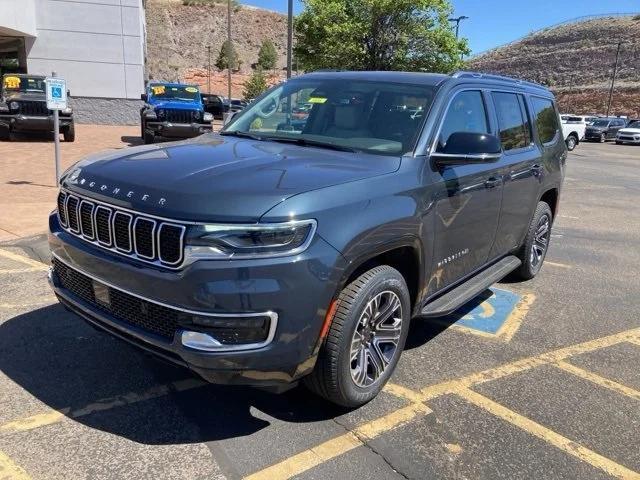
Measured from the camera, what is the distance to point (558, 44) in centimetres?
9812

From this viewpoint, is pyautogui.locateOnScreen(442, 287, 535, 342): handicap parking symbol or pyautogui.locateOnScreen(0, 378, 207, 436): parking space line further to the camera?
pyautogui.locateOnScreen(442, 287, 535, 342): handicap parking symbol

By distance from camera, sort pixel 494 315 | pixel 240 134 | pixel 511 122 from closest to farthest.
Result: pixel 240 134
pixel 511 122
pixel 494 315

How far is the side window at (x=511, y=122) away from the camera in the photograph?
4695 mm

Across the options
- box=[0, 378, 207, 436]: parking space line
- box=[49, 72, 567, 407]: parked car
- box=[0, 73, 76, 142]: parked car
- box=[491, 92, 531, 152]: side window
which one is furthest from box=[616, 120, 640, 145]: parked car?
box=[0, 378, 207, 436]: parking space line

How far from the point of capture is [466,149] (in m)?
3.62

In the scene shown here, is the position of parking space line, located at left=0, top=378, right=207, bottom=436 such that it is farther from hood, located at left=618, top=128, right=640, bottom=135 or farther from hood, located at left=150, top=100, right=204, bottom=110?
hood, located at left=618, top=128, right=640, bottom=135

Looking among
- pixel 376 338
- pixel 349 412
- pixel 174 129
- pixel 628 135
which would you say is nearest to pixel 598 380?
pixel 376 338

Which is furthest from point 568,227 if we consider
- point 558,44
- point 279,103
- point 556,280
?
point 558,44

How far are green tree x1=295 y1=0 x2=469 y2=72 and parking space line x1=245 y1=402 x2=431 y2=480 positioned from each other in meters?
21.9

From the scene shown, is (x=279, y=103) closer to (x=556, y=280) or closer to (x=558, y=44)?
(x=556, y=280)

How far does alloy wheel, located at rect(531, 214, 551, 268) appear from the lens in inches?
234

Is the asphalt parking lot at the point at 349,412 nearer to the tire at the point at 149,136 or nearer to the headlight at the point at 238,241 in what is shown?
the headlight at the point at 238,241

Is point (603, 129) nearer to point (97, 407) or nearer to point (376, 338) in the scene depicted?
point (376, 338)

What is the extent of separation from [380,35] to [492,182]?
2151cm
